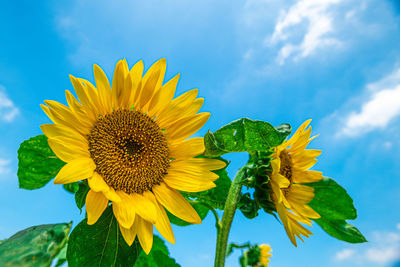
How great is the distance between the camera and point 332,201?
6.59 feet

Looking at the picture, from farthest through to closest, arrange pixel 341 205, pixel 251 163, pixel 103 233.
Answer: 1. pixel 341 205
2. pixel 251 163
3. pixel 103 233

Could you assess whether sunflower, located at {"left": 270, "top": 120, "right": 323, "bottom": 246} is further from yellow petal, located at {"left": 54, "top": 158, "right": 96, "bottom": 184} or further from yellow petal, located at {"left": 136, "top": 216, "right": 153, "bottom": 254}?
yellow petal, located at {"left": 54, "top": 158, "right": 96, "bottom": 184}

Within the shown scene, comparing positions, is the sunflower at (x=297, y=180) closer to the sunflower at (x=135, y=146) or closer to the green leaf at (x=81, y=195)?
the sunflower at (x=135, y=146)

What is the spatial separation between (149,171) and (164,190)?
13 centimetres

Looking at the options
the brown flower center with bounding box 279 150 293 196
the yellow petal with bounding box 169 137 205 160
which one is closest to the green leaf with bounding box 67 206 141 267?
the yellow petal with bounding box 169 137 205 160

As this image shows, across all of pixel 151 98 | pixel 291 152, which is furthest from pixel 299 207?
pixel 151 98

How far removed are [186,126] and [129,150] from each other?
1.05ft

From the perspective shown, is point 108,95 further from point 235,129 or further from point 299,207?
point 299,207

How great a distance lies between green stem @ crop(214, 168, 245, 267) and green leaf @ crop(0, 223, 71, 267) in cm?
79

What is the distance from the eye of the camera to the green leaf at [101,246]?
4.22 feet

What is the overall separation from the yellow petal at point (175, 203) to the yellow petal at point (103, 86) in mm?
478

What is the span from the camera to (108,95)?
1453 millimetres

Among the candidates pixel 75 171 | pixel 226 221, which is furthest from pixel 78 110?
pixel 226 221

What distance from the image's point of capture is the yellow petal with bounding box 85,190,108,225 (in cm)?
122
